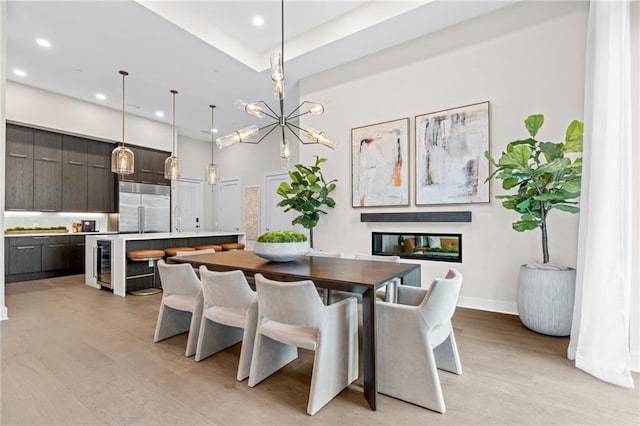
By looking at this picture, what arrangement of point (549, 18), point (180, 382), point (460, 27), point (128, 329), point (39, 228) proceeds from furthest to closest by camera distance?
point (39, 228) < point (460, 27) < point (549, 18) < point (128, 329) < point (180, 382)

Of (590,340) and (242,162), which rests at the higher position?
(242,162)

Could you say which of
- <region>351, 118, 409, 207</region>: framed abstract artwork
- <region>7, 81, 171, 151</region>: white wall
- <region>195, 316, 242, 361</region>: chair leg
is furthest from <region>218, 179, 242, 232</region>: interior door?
<region>195, 316, 242, 361</region>: chair leg

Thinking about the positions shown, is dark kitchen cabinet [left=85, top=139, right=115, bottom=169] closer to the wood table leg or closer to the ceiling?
the ceiling

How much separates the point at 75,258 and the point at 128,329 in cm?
410

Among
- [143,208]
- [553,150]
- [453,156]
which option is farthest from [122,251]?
[553,150]

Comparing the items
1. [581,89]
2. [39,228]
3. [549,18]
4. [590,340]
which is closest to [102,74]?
[39,228]

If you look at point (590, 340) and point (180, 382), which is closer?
point (180, 382)

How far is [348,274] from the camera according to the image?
6.75 feet

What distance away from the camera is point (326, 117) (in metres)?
4.93

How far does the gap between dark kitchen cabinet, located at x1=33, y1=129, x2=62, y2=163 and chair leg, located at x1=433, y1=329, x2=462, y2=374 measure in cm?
713

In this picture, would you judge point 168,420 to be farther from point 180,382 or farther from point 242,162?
point 242,162

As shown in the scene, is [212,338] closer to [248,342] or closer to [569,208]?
[248,342]

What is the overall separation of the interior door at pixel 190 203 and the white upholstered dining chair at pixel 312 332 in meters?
6.95

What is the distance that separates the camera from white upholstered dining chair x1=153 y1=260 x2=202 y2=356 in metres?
2.48
